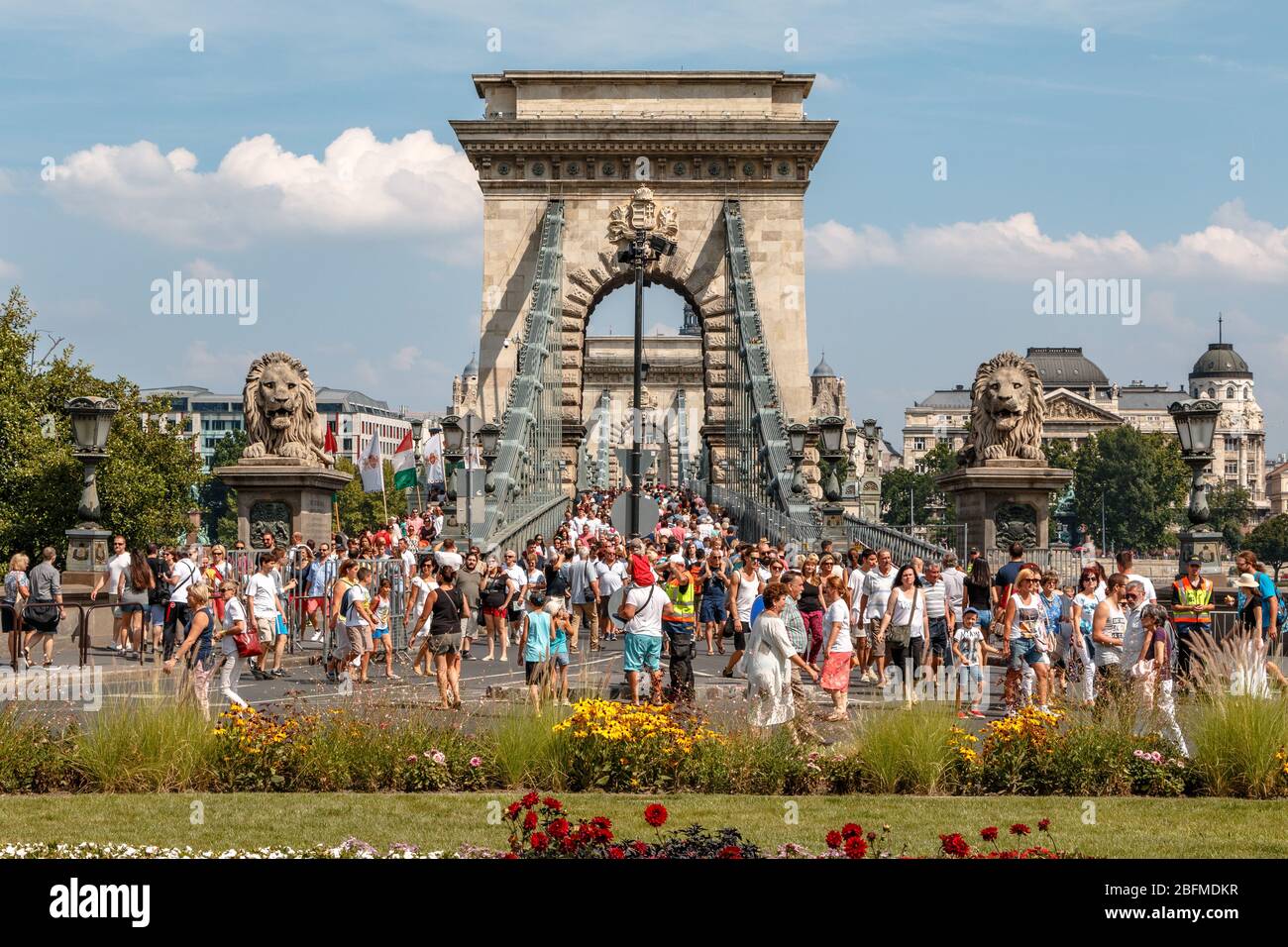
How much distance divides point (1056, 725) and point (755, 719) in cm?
258

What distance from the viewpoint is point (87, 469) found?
1067 inches

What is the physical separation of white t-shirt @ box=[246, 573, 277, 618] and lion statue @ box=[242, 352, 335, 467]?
9497 millimetres

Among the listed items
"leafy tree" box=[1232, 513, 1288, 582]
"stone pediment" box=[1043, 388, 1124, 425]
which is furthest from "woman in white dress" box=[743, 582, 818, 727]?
"stone pediment" box=[1043, 388, 1124, 425]

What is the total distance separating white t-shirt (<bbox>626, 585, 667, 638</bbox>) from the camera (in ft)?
60.4

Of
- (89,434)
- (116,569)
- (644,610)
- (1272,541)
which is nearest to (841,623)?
(644,610)

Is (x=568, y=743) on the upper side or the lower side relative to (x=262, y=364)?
lower

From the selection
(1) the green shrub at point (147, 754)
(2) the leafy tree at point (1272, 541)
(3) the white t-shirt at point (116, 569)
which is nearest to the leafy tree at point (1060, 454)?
(2) the leafy tree at point (1272, 541)

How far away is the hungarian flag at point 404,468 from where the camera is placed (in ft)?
125

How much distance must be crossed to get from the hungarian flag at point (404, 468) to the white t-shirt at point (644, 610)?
19.7 metres

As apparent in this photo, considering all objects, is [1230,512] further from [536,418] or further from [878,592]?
[878,592]
